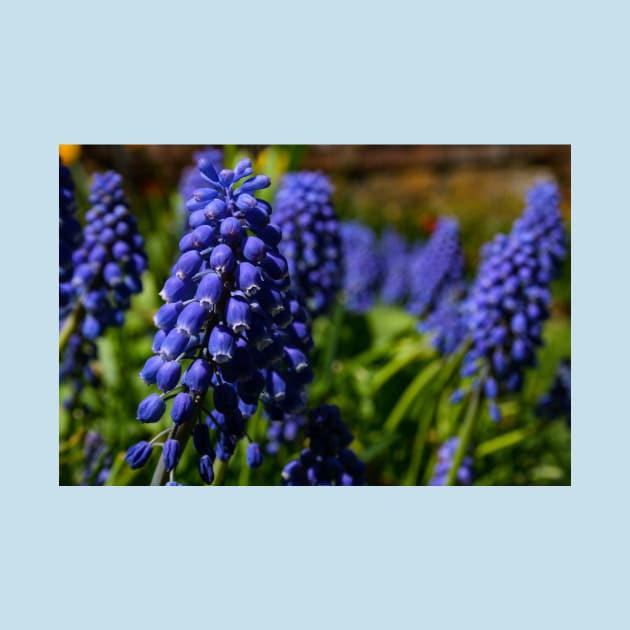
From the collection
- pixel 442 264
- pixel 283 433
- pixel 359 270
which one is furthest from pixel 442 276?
pixel 283 433

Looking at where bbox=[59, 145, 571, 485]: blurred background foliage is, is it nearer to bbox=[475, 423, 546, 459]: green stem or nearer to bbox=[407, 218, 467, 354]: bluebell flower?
bbox=[475, 423, 546, 459]: green stem

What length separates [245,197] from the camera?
Answer: 7.06ft

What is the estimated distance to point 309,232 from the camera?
3820 millimetres

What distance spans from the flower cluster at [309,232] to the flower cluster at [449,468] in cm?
94

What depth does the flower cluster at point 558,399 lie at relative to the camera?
421cm

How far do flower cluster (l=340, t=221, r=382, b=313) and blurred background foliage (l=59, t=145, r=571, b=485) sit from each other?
16 centimetres

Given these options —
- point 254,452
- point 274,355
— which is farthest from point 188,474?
point 274,355

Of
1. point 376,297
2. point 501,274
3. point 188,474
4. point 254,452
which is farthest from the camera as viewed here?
point 376,297

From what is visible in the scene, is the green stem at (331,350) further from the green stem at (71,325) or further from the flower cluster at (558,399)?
the green stem at (71,325)

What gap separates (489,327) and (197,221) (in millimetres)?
1883

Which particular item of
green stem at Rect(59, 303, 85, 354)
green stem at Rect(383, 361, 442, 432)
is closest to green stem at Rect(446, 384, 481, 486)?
green stem at Rect(383, 361, 442, 432)

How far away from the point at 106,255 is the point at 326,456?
4.45 ft

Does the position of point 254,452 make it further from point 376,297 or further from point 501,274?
point 376,297

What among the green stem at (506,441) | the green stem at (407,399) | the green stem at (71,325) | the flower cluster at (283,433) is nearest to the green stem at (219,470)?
the flower cluster at (283,433)
